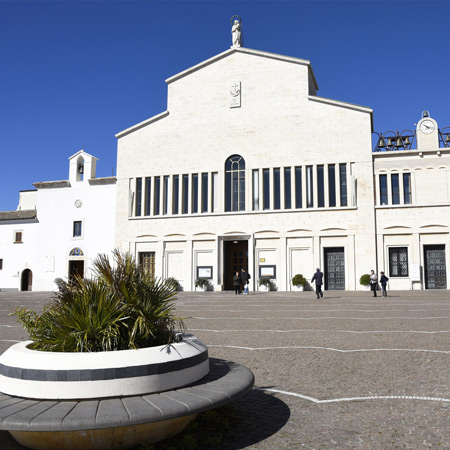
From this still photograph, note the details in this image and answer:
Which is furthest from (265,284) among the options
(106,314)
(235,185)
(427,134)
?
(106,314)

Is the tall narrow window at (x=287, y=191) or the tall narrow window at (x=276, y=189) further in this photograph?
the tall narrow window at (x=276, y=189)

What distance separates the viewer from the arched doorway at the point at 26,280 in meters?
40.3

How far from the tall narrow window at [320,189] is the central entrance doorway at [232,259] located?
626 cm

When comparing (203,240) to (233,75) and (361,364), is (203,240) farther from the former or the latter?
(361,364)

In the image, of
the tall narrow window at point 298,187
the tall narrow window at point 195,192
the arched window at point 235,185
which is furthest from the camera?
the tall narrow window at point 195,192

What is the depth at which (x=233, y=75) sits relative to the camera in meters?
36.1

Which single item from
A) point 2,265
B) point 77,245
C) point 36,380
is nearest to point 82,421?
point 36,380

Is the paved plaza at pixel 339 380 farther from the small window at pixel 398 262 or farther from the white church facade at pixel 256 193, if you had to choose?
the white church facade at pixel 256 193

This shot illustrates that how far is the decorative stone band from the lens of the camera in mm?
4156

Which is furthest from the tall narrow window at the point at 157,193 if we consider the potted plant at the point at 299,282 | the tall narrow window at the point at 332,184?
the tall narrow window at the point at 332,184

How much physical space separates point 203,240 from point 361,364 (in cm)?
2754

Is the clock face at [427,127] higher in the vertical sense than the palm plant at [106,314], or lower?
higher

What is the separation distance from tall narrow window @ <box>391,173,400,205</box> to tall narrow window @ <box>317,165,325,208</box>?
463 cm

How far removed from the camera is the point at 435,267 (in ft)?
101
